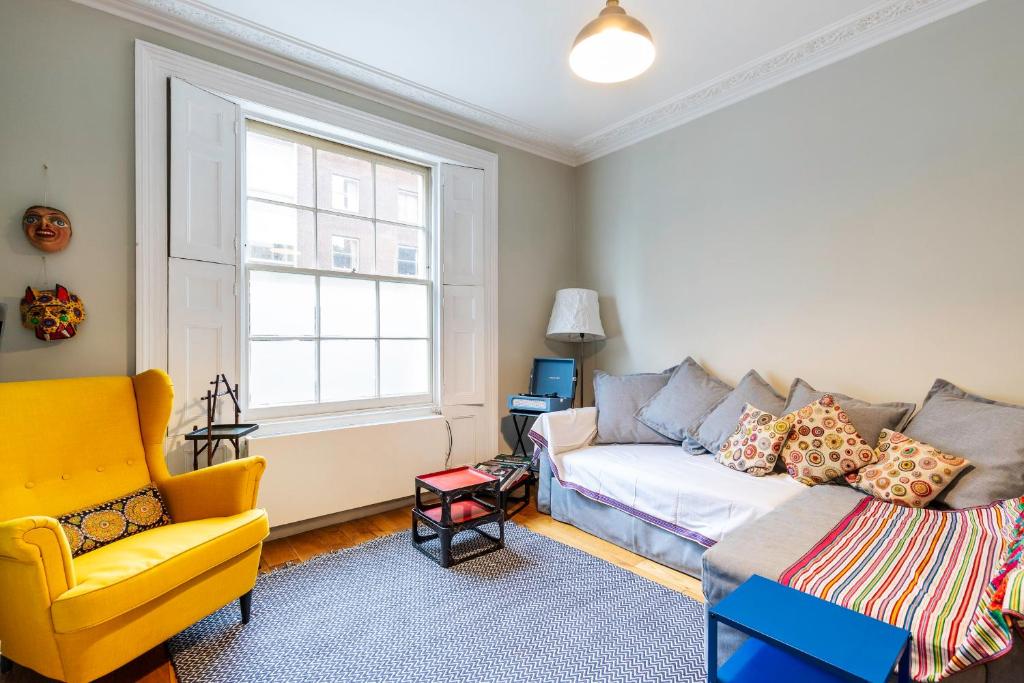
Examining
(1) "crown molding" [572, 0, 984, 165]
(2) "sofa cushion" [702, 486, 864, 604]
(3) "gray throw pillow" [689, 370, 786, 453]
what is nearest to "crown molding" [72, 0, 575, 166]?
(1) "crown molding" [572, 0, 984, 165]

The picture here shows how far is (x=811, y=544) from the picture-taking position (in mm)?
1741

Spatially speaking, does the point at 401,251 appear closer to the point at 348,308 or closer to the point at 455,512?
the point at 348,308

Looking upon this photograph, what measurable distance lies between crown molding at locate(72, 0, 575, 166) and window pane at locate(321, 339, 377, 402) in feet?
5.24

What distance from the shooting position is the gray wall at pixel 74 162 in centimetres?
215

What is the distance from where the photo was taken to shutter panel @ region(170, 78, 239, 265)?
2.51 meters

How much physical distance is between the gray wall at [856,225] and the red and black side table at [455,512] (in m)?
1.65

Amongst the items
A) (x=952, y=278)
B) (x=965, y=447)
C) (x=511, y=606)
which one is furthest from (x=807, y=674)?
(x=952, y=278)

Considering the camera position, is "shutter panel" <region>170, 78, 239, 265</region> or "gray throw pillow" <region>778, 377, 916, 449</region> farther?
"shutter panel" <region>170, 78, 239, 265</region>

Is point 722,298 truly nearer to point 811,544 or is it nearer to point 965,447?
point 965,447

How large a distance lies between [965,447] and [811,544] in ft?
3.09

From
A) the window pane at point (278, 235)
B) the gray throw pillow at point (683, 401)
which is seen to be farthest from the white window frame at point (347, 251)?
the gray throw pillow at point (683, 401)

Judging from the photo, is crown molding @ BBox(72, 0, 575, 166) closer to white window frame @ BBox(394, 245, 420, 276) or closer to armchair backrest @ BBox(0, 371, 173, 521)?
white window frame @ BBox(394, 245, 420, 276)

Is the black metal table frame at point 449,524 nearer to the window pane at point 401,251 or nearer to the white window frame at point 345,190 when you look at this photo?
the window pane at point 401,251

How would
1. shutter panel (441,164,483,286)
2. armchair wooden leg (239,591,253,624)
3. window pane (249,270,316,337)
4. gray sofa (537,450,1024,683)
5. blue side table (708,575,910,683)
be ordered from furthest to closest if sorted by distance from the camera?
shutter panel (441,164,483,286), window pane (249,270,316,337), armchair wooden leg (239,591,253,624), gray sofa (537,450,1024,683), blue side table (708,575,910,683)
